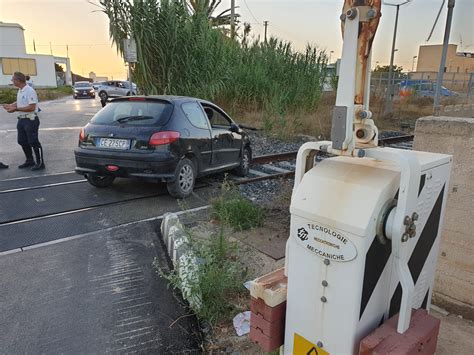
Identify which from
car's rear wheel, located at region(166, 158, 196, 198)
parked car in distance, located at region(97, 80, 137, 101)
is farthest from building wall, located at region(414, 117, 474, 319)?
parked car in distance, located at region(97, 80, 137, 101)

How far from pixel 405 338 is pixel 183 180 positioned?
4.94 metres

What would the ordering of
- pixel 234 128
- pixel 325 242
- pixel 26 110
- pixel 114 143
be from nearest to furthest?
pixel 325 242, pixel 114 143, pixel 234 128, pixel 26 110

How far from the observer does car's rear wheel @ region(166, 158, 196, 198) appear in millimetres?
6055

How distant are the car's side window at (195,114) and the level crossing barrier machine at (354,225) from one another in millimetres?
4735

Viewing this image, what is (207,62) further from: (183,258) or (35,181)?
(183,258)

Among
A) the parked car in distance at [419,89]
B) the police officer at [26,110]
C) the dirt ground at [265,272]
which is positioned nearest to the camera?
the dirt ground at [265,272]

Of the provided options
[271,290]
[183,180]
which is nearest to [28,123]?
[183,180]

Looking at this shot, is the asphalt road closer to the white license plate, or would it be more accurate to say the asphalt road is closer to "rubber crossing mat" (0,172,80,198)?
"rubber crossing mat" (0,172,80,198)

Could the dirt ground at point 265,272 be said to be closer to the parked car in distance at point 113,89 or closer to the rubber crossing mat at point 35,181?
the rubber crossing mat at point 35,181

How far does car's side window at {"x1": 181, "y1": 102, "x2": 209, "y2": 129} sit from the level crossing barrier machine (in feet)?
15.5

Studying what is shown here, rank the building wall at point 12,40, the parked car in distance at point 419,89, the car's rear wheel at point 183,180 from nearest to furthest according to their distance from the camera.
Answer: the car's rear wheel at point 183,180 < the parked car in distance at point 419,89 < the building wall at point 12,40

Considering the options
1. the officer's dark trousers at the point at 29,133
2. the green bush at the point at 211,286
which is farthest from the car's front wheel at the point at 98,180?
the green bush at the point at 211,286

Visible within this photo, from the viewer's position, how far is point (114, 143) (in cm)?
591

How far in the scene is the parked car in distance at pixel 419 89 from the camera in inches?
Result: 925
